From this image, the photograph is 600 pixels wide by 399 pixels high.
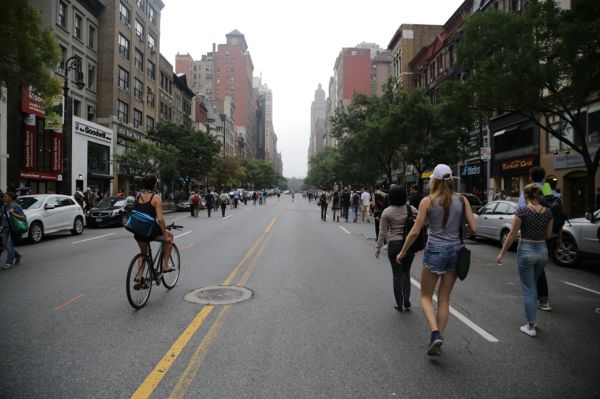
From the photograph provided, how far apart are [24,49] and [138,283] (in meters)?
9.54

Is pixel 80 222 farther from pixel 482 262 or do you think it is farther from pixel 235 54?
pixel 235 54

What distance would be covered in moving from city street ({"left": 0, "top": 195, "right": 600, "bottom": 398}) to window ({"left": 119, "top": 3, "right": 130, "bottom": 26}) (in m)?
38.1

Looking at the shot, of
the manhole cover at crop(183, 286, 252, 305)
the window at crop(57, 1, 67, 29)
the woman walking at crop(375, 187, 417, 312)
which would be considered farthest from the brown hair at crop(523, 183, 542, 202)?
the window at crop(57, 1, 67, 29)

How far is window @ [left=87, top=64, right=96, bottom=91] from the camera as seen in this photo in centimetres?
3731

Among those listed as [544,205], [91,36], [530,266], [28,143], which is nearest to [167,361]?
[530,266]

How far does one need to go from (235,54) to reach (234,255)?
15187 centimetres

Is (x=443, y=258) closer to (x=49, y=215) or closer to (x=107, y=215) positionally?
(x=49, y=215)

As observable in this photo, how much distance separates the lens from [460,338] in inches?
198

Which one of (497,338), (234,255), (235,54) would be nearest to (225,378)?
(497,338)

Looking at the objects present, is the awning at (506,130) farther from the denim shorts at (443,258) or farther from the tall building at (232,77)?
the tall building at (232,77)

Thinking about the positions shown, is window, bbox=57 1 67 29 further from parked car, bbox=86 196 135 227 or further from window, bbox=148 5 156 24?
parked car, bbox=86 196 135 227

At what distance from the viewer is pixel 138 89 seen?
45.0 meters

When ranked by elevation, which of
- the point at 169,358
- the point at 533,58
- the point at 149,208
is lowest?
the point at 169,358

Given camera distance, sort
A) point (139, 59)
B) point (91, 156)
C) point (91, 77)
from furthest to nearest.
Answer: point (139, 59) → point (91, 77) → point (91, 156)
